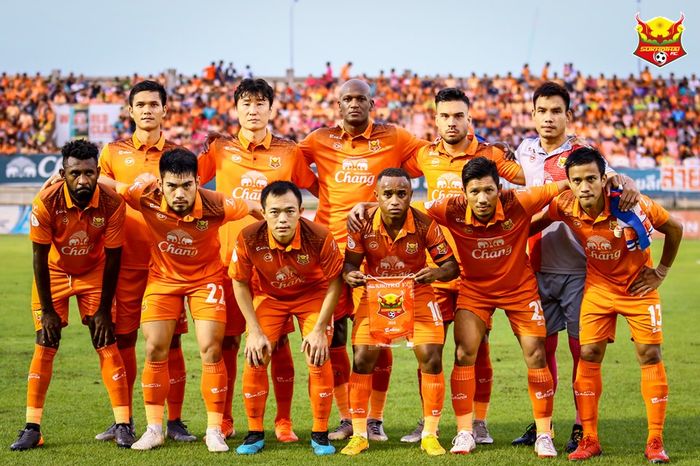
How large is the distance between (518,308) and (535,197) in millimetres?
834

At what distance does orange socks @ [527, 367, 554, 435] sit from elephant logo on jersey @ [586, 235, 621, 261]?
92cm

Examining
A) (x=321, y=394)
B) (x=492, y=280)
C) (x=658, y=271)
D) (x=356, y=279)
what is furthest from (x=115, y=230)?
(x=658, y=271)

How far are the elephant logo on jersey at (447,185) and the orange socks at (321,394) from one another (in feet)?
5.41

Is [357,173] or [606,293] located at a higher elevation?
[357,173]

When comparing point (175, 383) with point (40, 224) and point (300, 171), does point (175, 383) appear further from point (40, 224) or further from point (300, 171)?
point (300, 171)

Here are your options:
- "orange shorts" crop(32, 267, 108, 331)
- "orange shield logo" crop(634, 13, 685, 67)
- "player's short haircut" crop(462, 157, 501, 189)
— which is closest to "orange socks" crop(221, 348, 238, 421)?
"orange shorts" crop(32, 267, 108, 331)

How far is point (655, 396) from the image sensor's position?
22.2ft

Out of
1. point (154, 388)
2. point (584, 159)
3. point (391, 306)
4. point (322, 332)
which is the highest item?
point (584, 159)

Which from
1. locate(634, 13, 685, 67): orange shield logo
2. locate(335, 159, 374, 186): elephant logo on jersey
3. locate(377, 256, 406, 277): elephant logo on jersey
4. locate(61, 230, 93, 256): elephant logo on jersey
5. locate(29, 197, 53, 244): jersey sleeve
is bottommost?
locate(377, 256, 406, 277): elephant logo on jersey

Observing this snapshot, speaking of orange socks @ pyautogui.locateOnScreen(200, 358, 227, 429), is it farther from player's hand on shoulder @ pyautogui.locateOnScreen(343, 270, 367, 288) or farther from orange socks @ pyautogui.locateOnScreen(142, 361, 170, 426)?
player's hand on shoulder @ pyautogui.locateOnScreen(343, 270, 367, 288)

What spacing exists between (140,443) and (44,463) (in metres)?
0.74

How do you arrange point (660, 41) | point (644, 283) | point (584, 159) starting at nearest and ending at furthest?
point (584, 159) < point (644, 283) < point (660, 41)

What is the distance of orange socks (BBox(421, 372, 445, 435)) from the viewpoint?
6.97 metres

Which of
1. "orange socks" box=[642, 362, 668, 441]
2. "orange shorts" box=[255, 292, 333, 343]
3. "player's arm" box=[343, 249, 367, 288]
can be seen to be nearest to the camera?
"orange socks" box=[642, 362, 668, 441]
